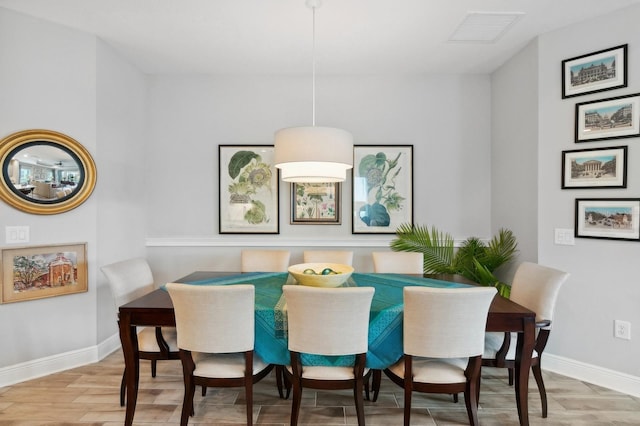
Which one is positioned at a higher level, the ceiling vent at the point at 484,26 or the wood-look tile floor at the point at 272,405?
the ceiling vent at the point at 484,26

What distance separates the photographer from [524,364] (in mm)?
1926

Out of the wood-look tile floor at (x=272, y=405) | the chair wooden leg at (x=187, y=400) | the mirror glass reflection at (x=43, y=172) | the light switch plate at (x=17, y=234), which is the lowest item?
the wood-look tile floor at (x=272, y=405)

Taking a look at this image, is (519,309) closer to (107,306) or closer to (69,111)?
(107,306)

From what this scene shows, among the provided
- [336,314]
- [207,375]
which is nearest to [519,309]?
[336,314]

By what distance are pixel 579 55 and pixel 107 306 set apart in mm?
4485

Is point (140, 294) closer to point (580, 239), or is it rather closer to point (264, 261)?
point (264, 261)

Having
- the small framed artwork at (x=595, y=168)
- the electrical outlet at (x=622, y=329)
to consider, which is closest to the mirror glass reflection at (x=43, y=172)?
the small framed artwork at (x=595, y=168)

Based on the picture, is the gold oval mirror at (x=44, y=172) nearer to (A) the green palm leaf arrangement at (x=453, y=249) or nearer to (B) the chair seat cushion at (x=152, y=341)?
(B) the chair seat cushion at (x=152, y=341)

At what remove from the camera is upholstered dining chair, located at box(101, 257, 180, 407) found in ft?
7.07

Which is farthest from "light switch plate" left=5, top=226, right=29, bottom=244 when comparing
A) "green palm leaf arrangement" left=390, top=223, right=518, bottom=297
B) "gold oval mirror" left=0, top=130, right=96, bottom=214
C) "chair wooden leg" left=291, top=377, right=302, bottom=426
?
"green palm leaf arrangement" left=390, top=223, right=518, bottom=297

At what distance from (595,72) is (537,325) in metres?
2.04

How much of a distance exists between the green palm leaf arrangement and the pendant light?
1.67 m

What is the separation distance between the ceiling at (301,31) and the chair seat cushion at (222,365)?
2.36 metres

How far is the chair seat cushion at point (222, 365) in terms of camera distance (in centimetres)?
188
